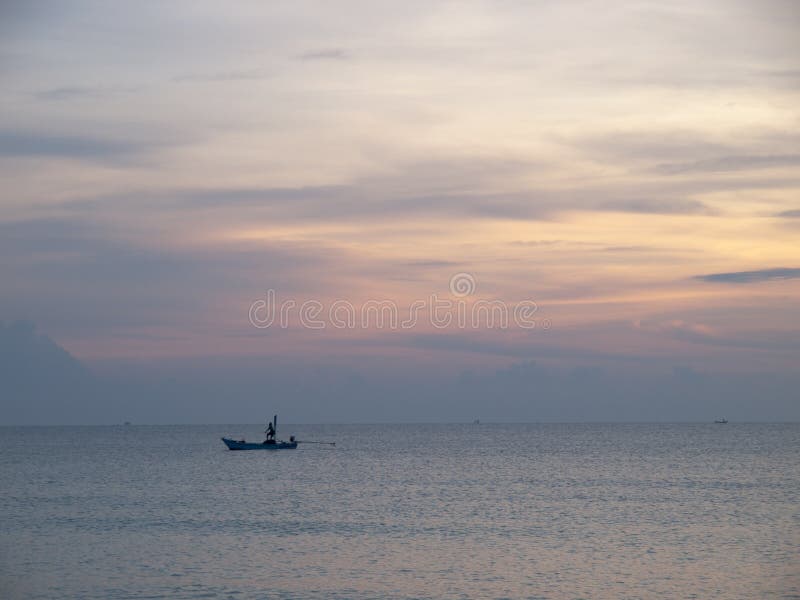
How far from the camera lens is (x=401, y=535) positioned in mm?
46688

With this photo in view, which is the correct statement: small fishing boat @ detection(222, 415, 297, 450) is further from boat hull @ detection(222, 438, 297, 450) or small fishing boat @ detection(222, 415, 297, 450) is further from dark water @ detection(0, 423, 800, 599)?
dark water @ detection(0, 423, 800, 599)

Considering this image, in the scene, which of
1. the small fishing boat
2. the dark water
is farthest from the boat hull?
the dark water

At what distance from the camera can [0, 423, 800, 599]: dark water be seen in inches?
1396

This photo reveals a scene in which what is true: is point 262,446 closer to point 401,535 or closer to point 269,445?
point 269,445

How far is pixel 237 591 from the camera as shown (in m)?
34.0

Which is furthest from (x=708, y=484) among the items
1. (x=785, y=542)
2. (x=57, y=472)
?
(x=57, y=472)

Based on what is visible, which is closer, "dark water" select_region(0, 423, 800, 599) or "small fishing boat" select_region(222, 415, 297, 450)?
"dark water" select_region(0, 423, 800, 599)

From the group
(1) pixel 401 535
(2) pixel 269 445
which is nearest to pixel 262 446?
(2) pixel 269 445

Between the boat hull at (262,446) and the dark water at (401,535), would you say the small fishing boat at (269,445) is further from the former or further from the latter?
the dark water at (401,535)

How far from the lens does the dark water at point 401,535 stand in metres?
35.5

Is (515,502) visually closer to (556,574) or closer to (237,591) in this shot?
(556,574)

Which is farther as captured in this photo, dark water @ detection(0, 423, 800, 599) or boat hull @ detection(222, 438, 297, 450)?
boat hull @ detection(222, 438, 297, 450)

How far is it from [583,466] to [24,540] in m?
67.1

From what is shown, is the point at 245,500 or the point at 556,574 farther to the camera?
the point at 245,500
